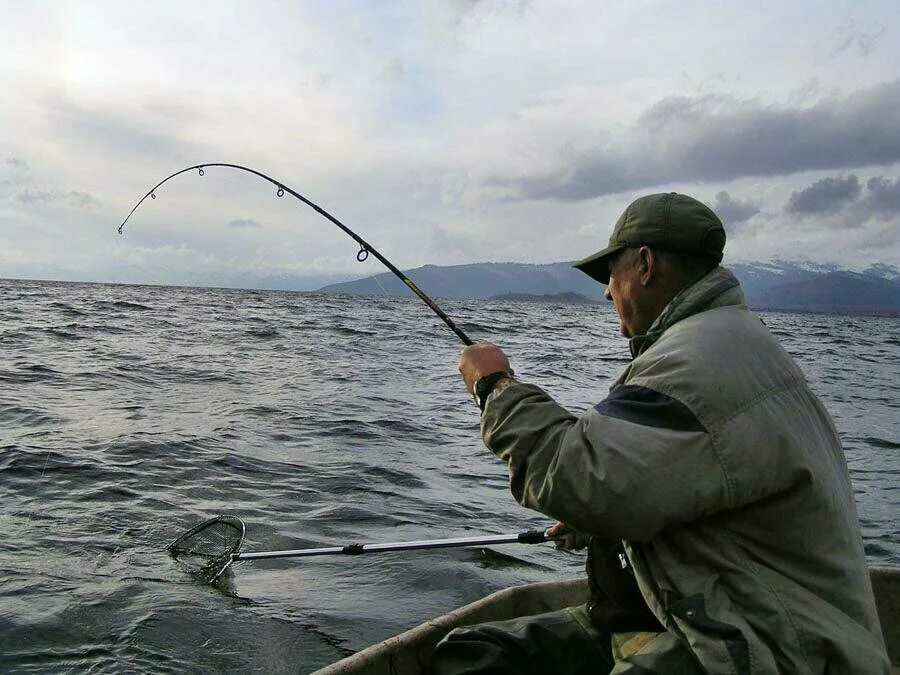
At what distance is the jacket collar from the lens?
8.39 ft

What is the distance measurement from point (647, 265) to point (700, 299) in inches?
11.7

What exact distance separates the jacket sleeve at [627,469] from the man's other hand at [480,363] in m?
0.42

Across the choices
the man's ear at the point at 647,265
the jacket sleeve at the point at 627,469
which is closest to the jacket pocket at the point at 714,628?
the jacket sleeve at the point at 627,469

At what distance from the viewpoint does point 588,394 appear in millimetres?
18828

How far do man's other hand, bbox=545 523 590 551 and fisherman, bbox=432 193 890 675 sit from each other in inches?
52.5

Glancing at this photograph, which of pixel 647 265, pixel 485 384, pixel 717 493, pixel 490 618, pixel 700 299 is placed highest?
pixel 647 265

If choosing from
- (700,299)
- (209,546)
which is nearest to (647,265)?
(700,299)

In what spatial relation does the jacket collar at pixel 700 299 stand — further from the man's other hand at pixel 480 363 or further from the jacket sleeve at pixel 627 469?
the man's other hand at pixel 480 363

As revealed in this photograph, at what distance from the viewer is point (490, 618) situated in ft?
14.3

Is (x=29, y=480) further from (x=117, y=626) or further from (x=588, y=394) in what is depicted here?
(x=588, y=394)

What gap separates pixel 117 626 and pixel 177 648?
0.56 meters

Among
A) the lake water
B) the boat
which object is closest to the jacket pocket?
the boat

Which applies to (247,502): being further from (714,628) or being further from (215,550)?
(714,628)

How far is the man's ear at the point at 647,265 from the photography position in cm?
278
